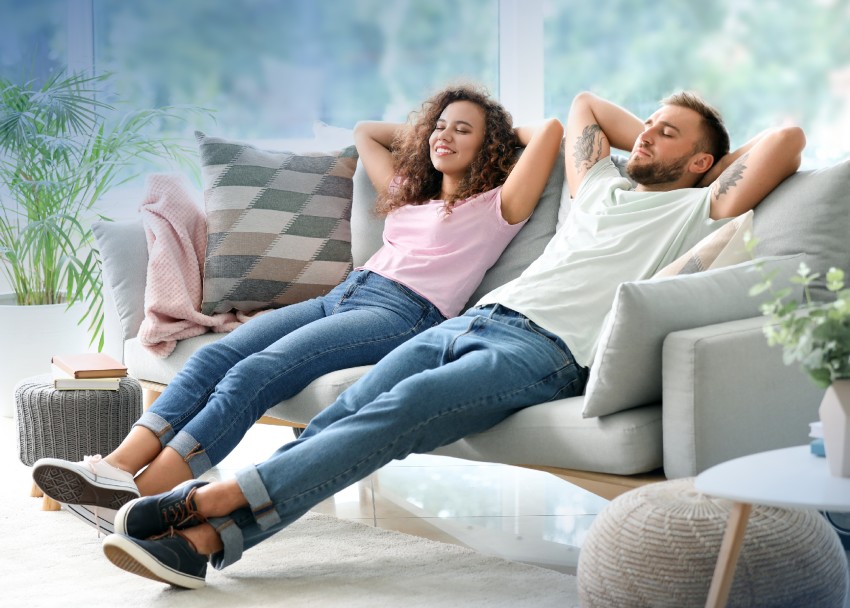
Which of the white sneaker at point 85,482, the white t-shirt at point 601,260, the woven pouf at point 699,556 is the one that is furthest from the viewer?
the white t-shirt at point 601,260

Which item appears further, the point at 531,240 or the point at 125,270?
the point at 125,270

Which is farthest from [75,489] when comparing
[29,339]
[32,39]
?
[32,39]

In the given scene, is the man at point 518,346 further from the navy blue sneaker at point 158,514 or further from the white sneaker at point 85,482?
the white sneaker at point 85,482

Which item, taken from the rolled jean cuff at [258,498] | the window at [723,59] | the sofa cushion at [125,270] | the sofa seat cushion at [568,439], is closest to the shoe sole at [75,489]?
the rolled jean cuff at [258,498]

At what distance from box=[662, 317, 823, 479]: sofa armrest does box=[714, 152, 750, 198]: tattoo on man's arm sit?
18.5 inches

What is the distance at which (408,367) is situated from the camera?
7.52 feet

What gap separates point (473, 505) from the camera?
282 cm

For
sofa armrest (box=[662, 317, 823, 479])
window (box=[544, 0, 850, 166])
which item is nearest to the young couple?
sofa armrest (box=[662, 317, 823, 479])

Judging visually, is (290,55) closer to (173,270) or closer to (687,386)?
(173,270)

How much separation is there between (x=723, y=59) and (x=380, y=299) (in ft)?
9.09

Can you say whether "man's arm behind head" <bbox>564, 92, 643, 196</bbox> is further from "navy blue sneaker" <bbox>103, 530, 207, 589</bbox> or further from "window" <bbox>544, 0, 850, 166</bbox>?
"window" <bbox>544, 0, 850, 166</bbox>

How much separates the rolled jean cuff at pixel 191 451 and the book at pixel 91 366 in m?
0.54

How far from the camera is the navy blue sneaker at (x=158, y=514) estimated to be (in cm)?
202

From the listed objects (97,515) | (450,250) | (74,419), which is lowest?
(97,515)
